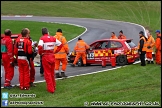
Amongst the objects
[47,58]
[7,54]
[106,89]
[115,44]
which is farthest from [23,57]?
[115,44]

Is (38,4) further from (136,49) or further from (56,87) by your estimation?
(56,87)

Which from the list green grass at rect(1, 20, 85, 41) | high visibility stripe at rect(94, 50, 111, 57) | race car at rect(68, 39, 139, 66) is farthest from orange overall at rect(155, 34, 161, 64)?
green grass at rect(1, 20, 85, 41)

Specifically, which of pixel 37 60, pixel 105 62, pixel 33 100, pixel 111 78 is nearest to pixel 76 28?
pixel 37 60

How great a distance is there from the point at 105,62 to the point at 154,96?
8.56 meters

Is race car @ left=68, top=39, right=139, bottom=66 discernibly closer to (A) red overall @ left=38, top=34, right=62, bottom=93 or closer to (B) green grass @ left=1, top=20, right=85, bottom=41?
(A) red overall @ left=38, top=34, right=62, bottom=93

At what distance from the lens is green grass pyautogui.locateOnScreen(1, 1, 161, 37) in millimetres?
54697

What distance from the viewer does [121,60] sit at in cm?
1808

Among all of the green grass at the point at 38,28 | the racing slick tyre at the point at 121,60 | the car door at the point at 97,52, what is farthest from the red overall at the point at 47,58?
the green grass at the point at 38,28

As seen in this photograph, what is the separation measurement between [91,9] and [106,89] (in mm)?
50655

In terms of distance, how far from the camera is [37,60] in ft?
67.8

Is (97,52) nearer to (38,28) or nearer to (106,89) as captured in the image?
(106,89)

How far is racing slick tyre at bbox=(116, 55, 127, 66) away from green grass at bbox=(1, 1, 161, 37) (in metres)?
33.2

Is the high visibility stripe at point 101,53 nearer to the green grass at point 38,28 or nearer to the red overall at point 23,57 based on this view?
the red overall at point 23,57

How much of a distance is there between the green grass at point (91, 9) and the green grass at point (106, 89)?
37610 millimetres
